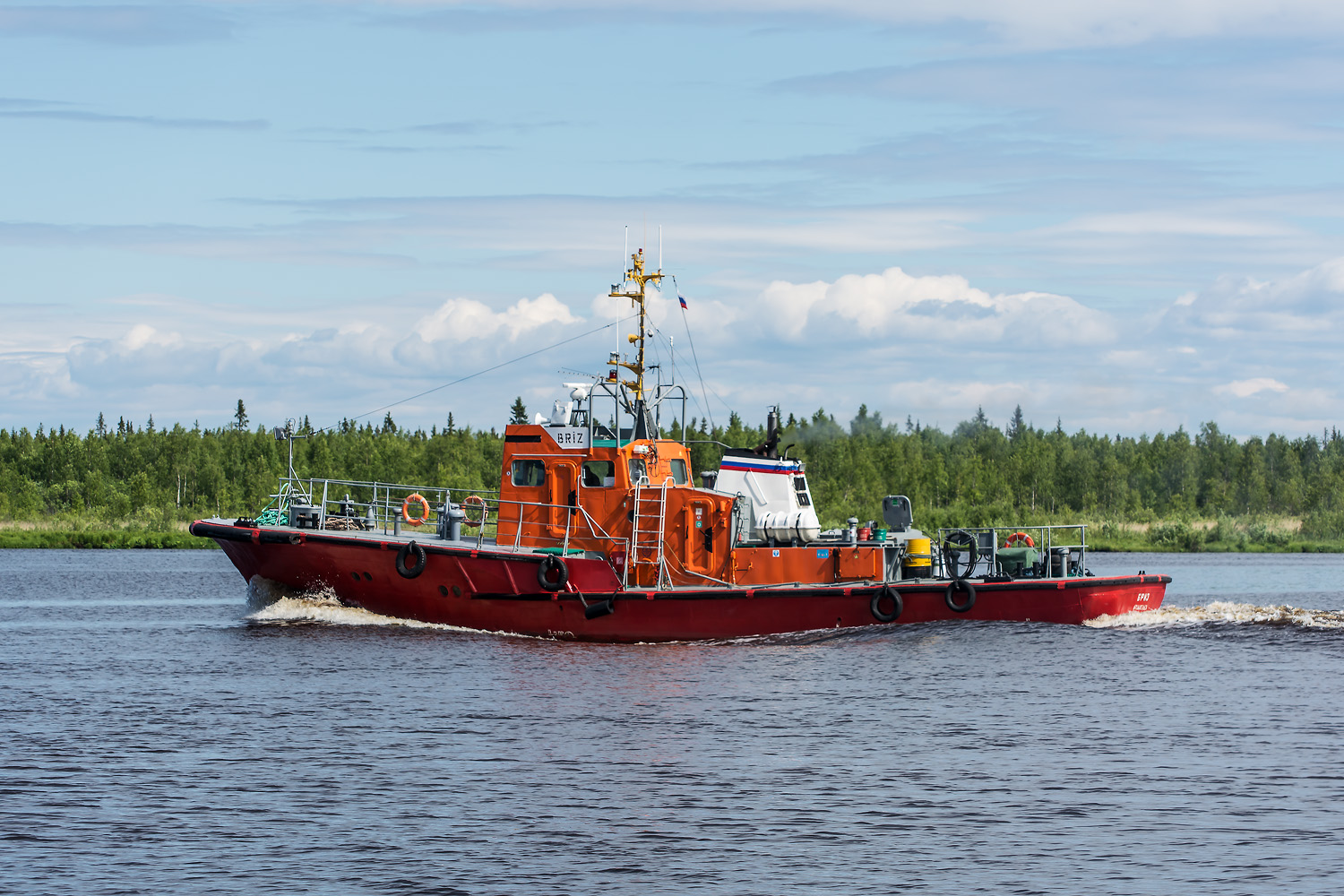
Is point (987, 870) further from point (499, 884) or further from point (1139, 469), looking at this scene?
point (1139, 469)

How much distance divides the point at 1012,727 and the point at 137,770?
11.1m

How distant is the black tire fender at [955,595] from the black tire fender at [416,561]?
9.59 meters

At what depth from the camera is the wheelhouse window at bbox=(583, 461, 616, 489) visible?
88.3ft

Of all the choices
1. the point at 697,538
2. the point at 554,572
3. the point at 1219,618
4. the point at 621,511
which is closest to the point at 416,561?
the point at 554,572

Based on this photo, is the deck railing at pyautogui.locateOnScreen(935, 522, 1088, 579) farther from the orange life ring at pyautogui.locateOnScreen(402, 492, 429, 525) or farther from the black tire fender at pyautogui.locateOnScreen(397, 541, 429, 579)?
the orange life ring at pyautogui.locateOnScreen(402, 492, 429, 525)

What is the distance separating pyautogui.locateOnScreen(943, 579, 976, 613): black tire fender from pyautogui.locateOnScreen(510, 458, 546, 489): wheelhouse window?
25.8ft

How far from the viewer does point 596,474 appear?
27.0 meters

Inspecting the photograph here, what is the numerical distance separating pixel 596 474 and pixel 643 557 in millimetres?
1819

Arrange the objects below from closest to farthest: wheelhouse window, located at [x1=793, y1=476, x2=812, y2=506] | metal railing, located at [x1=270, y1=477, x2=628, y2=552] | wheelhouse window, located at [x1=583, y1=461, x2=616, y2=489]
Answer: metal railing, located at [x1=270, y1=477, x2=628, y2=552]
wheelhouse window, located at [x1=583, y1=461, x2=616, y2=489]
wheelhouse window, located at [x1=793, y1=476, x2=812, y2=506]

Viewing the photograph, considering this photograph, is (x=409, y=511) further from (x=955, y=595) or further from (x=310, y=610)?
(x=955, y=595)

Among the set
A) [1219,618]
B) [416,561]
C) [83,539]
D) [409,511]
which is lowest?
[1219,618]

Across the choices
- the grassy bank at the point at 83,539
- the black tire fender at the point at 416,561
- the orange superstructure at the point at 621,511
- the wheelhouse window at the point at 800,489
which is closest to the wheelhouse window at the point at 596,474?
the orange superstructure at the point at 621,511

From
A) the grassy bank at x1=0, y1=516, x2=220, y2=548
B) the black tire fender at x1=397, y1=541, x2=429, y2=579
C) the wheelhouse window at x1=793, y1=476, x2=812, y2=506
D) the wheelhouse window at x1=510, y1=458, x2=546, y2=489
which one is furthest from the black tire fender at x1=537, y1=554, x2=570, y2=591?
the grassy bank at x1=0, y1=516, x2=220, y2=548

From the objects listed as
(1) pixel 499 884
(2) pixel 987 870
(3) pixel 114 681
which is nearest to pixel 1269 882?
(2) pixel 987 870
